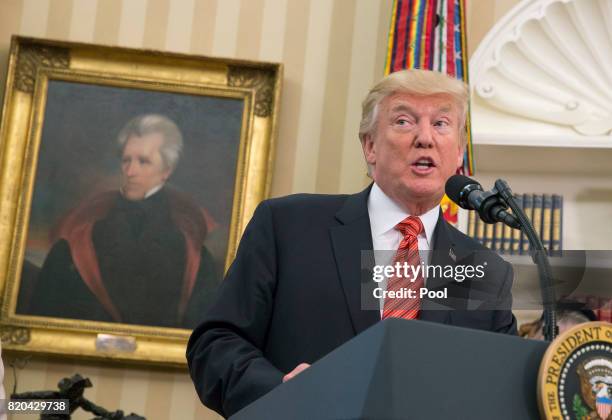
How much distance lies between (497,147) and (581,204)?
1.62ft

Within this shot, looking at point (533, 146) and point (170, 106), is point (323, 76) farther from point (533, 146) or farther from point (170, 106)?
point (533, 146)

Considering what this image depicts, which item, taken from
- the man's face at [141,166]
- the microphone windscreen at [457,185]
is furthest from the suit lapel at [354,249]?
the man's face at [141,166]

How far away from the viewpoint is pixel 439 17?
12.4ft

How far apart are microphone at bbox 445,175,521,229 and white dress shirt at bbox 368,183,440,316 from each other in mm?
351

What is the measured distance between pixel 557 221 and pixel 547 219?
4 centimetres

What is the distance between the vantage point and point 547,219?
13.3 feet

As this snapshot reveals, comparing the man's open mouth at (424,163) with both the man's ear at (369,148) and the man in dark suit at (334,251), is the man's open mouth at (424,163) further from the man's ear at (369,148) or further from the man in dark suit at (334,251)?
the man's ear at (369,148)

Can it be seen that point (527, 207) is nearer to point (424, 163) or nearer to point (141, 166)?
point (141, 166)

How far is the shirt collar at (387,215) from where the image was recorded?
2170 millimetres

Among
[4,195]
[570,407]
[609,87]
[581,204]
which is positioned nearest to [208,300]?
[4,195]

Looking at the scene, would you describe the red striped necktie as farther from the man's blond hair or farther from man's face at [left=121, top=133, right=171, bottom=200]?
man's face at [left=121, top=133, right=171, bottom=200]

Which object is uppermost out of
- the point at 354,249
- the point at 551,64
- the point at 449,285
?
the point at 551,64

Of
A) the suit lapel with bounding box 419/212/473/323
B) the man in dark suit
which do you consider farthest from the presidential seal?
the man in dark suit

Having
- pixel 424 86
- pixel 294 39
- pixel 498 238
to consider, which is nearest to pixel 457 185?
pixel 424 86
